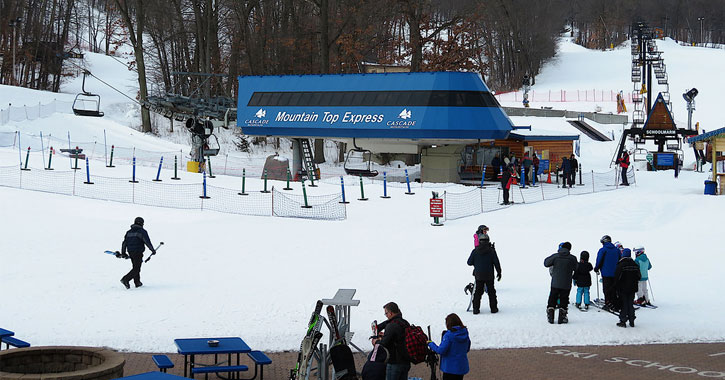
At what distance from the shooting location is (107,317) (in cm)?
1504

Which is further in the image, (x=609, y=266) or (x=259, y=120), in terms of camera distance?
(x=259, y=120)

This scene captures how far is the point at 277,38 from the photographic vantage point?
63.1 metres

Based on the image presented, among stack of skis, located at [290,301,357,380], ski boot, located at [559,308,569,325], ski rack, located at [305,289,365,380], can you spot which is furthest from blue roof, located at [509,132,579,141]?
stack of skis, located at [290,301,357,380]

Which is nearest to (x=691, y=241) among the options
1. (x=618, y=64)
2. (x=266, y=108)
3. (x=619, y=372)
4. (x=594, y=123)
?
(x=619, y=372)

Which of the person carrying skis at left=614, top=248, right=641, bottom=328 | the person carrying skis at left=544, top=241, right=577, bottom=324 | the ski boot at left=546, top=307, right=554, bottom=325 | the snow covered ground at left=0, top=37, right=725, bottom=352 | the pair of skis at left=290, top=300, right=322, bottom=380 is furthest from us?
the ski boot at left=546, top=307, right=554, bottom=325

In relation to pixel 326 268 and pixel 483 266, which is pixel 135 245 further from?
pixel 483 266

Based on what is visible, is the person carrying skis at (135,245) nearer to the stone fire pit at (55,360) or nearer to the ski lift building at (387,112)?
the stone fire pit at (55,360)

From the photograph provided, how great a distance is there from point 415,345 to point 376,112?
2658 cm

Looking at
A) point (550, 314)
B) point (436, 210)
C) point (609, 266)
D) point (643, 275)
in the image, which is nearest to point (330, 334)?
point (550, 314)

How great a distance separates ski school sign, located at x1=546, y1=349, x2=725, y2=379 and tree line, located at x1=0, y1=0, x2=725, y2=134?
3259 centimetres

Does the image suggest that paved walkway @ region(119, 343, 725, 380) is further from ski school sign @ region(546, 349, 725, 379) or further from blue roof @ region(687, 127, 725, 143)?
blue roof @ region(687, 127, 725, 143)

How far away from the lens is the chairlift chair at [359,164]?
3784 centimetres

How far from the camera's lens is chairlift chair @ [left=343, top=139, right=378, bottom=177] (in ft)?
124

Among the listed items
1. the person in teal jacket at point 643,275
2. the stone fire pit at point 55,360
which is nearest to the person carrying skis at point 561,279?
the person in teal jacket at point 643,275
